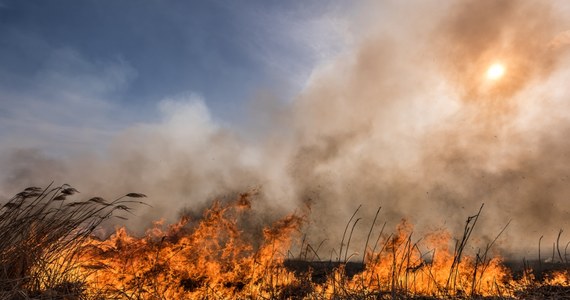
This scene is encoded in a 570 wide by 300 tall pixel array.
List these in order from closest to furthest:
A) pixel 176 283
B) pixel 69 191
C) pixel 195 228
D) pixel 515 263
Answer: pixel 69 191, pixel 176 283, pixel 195 228, pixel 515 263

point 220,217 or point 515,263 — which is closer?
point 220,217

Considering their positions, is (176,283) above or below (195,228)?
below

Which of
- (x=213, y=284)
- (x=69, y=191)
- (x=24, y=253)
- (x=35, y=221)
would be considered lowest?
(x=213, y=284)

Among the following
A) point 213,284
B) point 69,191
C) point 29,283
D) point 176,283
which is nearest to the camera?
point 29,283

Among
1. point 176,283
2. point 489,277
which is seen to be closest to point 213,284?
point 176,283

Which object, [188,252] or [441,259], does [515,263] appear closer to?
[441,259]

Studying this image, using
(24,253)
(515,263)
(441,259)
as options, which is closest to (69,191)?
(24,253)

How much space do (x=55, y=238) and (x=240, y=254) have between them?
32.1ft

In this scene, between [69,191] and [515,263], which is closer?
[69,191]

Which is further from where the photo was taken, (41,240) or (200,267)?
(200,267)

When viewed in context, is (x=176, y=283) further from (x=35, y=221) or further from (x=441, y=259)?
(x=441, y=259)

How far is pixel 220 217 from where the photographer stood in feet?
52.0

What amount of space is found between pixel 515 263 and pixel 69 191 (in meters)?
38.0

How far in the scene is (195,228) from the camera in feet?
50.6
